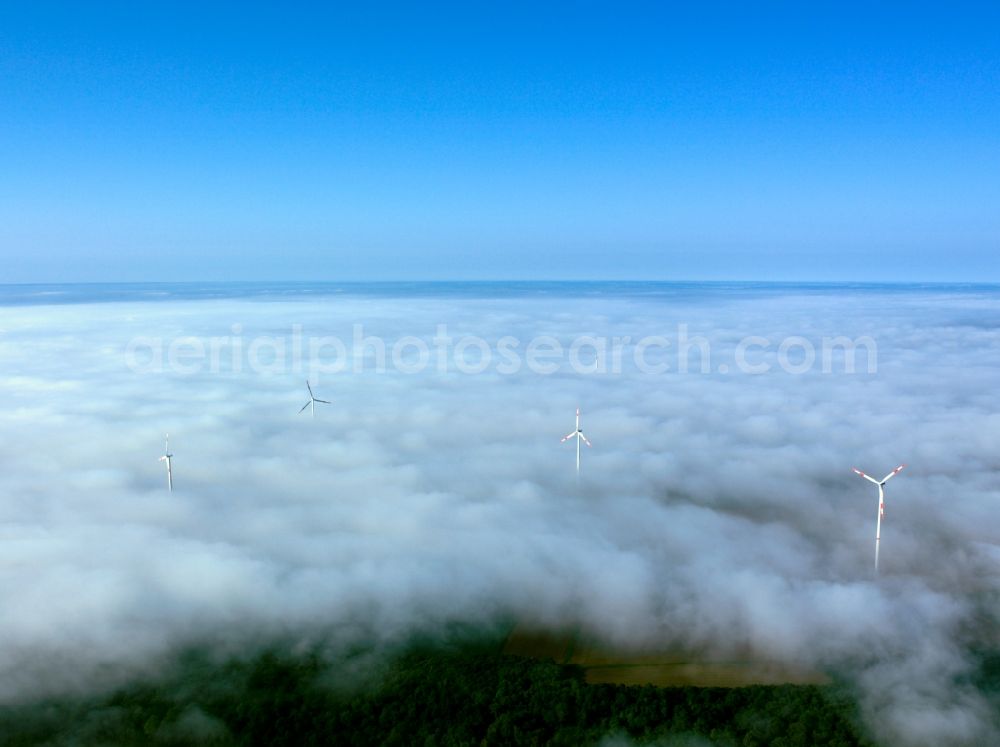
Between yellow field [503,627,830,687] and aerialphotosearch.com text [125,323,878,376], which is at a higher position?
aerialphotosearch.com text [125,323,878,376]

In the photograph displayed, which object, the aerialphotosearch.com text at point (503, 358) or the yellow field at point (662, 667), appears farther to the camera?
the aerialphotosearch.com text at point (503, 358)

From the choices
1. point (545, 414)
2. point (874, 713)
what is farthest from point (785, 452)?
point (874, 713)

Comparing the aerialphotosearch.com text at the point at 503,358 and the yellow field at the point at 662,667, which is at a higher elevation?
the aerialphotosearch.com text at the point at 503,358

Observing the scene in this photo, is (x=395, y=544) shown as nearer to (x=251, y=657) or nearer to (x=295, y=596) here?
(x=295, y=596)

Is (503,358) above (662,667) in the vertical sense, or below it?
above

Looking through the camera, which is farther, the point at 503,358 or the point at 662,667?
the point at 503,358
